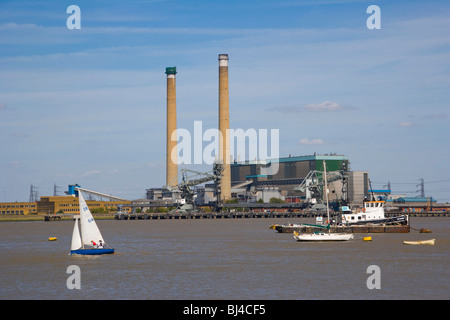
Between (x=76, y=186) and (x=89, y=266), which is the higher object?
(x=76, y=186)

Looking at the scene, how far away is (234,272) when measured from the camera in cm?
5666

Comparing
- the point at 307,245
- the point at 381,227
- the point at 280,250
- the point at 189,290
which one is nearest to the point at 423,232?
the point at 381,227

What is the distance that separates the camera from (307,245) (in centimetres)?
8575

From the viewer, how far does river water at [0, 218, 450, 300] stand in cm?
4566

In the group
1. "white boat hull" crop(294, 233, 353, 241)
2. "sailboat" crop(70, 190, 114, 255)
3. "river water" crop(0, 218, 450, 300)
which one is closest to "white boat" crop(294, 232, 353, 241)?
"white boat hull" crop(294, 233, 353, 241)

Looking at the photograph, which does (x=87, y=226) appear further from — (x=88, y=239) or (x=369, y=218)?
(x=369, y=218)

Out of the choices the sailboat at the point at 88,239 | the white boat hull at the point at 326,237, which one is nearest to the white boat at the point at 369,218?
the white boat hull at the point at 326,237

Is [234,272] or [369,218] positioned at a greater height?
[369,218]

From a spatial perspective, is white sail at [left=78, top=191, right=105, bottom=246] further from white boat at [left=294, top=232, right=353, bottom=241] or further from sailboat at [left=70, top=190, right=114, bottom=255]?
white boat at [left=294, top=232, right=353, bottom=241]

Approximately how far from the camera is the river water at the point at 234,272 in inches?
1797

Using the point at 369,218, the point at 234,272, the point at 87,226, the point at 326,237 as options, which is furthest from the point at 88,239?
the point at 369,218
